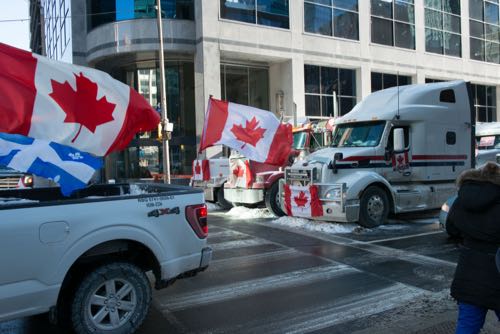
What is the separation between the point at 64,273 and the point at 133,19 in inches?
983

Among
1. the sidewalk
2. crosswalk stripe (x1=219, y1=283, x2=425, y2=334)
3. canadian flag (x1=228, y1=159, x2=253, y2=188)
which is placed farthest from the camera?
canadian flag (x1=228, y1=159, x2=253, y2=188)

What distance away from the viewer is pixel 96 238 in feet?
13.7

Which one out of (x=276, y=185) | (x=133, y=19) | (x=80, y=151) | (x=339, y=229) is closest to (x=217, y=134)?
(x=276, y=185)

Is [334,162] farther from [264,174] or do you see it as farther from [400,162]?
[264,174]

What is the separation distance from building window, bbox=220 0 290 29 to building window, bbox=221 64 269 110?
3261 millimetres

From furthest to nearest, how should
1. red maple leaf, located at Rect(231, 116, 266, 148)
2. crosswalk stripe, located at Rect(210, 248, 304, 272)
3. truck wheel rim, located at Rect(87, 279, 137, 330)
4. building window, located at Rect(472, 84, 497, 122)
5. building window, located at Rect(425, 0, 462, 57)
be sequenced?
building window, located at Rect(472, 84, 497, 122) < building window, located at Rect(425, 0, 462, 57) < red maple leaf, located at Rect(231, 116, 266, 148) < crosswalk stripe, located at Rect(210, 248, 304, 272) < truck wheel rim, located at Rect(87, 279, 137, 330)

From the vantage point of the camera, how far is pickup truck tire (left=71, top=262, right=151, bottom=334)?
13.8 ft

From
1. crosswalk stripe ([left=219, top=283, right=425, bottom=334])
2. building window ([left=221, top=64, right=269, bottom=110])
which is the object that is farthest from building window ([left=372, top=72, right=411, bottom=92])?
crosswalk stripe ([left=219, top=283, right=425, bottom=334])

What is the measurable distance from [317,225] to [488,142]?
10.9m

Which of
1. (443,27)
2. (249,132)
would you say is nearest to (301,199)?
(249,132)

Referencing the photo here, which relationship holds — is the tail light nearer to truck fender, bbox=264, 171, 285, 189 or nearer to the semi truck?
the semi truck

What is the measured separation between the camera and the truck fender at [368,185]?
10367mm

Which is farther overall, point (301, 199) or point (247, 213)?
point (247, 213)

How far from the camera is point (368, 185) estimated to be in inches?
420
